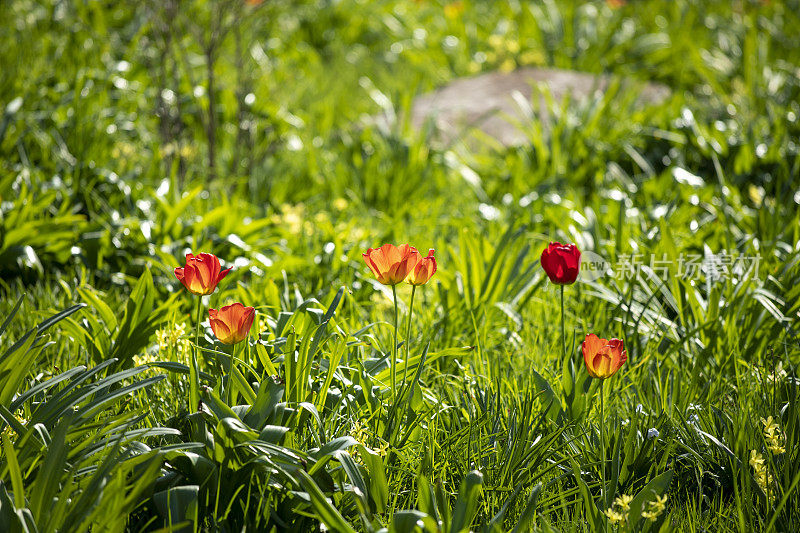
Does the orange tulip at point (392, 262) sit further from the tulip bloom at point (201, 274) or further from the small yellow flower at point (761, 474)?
the small yellow flower at point (761, 474)

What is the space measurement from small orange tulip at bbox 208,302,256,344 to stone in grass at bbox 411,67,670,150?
300 centimetres

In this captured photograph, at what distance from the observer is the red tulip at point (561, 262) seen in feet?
5.32

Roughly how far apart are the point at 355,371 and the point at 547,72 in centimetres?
393

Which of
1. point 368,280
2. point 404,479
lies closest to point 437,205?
point 368,280

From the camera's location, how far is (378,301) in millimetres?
2537

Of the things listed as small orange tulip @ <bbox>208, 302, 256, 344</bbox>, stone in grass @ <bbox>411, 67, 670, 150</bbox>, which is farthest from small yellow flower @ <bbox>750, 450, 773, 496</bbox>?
stone in grass @ <bbox>411, 67, 670, 150</bbox>

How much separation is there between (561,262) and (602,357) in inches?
9.9

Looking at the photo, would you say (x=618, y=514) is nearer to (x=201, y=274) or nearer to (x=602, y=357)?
(x=602, y=357)

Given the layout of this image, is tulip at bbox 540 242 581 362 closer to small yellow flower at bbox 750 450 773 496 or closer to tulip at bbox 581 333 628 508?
tulip at bbox 581 333 628 508

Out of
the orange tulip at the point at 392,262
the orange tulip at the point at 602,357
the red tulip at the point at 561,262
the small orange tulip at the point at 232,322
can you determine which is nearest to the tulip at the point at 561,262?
the red tulip at the point at 561,262

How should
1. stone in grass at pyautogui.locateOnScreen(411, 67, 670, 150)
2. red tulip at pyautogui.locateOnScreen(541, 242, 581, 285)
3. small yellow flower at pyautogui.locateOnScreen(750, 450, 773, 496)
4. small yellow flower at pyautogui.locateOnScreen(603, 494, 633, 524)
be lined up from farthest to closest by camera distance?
stone in grass at pyautogui.locateOnScreen(411, 67, 670, 150)
red tulip at pyautogui.locateOnScreen(541, 242, 581, 285)
small yellow flower at pyautogui.locateOnScreen(750, 450, 773, 496)
small yellow flower at pyautogui.locateOnScreen(603, 494, 633, 524)

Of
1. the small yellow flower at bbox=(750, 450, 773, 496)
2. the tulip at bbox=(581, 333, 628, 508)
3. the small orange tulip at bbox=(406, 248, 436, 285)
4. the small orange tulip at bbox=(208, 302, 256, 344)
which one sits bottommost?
the small yellow flower at bbox=(750, 450, 773, 496)

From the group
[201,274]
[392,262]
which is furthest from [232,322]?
[392,262]

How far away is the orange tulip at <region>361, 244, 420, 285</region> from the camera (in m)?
1.54
